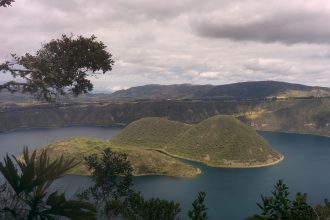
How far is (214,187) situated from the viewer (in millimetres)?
153750

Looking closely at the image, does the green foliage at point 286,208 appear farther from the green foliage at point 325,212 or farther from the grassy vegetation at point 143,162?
the grassy vegetation at point 143,162

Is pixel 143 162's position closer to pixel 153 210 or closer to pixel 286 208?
pixel 153 210

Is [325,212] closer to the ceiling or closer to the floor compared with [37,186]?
closer to the floor

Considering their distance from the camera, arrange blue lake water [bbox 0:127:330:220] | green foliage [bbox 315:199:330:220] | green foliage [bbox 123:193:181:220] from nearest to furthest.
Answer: green foliage [bbox 315:199:330:220]
green foliage [bbox 123:193:181:220]
blue lake water [bbox 0:127:330:220]

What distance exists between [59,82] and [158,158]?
532 ft

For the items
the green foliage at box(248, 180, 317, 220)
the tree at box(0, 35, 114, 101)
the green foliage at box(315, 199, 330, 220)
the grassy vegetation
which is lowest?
the grassy vegetation

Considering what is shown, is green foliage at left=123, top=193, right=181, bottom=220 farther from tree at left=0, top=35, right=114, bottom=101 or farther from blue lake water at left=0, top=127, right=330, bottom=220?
blue lake water at left=0, top=127, right=330, bottom=220

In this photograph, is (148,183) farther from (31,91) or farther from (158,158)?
(31,91)

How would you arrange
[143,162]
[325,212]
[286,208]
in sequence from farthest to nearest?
[143,162] < [325,212] < [286,208]

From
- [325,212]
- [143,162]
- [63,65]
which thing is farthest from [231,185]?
[63,65]

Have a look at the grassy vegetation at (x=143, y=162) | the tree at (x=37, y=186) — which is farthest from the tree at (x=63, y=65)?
the grassy vegetation at (x=143, y=162)

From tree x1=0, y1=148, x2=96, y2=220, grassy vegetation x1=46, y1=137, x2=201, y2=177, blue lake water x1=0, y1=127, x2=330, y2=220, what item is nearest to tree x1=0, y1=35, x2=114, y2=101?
tree x1=0, y1=148, x2=96, y2=220

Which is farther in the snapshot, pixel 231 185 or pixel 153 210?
pixel 231 185

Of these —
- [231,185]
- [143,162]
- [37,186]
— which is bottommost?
[231,185]
